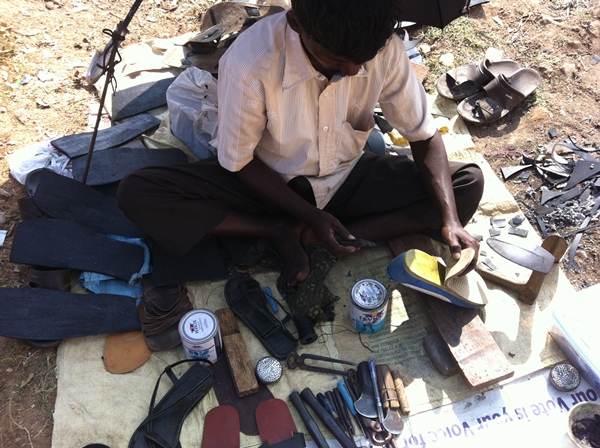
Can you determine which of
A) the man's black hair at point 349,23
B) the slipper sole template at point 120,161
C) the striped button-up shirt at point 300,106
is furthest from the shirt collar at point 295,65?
the slipper sole template at point 120,161

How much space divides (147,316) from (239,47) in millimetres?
1290

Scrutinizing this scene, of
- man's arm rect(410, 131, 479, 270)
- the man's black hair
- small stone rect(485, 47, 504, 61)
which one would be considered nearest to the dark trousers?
man's arm rect(410, 131, 479, 270)

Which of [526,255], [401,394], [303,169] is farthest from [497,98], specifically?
[401,394]

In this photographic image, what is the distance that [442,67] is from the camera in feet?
13.1

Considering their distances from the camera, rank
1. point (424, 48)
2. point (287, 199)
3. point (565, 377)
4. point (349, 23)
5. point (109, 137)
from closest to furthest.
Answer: point (349, 23)
point (565, 377)
point (287, 199)
point (109, 137)
point (424, 48)

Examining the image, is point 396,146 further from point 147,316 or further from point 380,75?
point 147,316

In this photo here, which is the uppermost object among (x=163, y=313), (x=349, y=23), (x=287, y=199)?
(x=349, y=23)

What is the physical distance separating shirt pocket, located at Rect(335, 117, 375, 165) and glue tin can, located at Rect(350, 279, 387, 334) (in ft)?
2.04

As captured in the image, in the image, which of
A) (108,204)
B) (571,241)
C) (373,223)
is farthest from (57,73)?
(571,241)

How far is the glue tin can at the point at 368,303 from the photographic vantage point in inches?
93.0

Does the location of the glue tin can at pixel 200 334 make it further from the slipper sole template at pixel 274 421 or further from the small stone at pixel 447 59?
the small stone at pixel 447 59

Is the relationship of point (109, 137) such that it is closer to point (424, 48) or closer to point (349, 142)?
point (349, 142)

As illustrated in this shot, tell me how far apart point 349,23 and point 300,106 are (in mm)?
662

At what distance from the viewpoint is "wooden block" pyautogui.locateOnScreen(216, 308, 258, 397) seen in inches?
90.5
